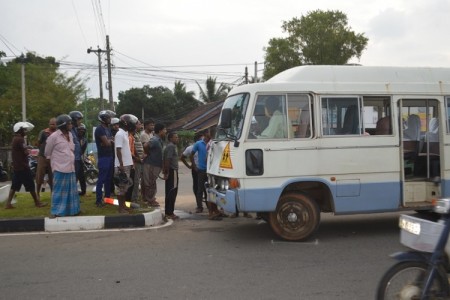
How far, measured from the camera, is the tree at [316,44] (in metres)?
35.1

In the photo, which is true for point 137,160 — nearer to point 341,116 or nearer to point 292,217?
point 292,217

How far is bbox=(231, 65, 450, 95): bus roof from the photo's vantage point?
22.4ft

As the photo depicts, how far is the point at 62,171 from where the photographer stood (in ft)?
25.7

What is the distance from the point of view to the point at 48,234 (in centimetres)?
739

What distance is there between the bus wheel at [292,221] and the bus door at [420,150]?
1551 mm

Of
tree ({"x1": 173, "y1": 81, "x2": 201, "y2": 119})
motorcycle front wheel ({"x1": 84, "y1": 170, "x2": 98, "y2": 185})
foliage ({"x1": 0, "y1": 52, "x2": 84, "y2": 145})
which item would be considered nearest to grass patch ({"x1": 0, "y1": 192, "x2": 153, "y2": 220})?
motorcycle front wheel ({"x1": 84, "y1": 170, "x2": 98, "y2": 185})

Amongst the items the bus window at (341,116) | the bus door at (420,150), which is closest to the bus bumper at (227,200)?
the bus window at (341,116)

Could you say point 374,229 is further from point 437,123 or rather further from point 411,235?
point 411,235

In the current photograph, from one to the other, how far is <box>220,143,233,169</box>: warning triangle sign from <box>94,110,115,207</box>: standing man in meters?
2.79

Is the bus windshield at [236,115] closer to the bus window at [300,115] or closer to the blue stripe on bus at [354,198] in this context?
the bus window at [300,115]

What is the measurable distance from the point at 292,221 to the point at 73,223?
3.58 meters

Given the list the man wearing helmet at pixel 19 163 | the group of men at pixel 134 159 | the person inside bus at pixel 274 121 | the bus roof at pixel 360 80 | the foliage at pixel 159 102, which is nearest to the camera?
the person inside bus at pixel 274 121

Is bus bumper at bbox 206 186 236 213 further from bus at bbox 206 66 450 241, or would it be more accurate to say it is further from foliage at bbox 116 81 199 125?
foliage at bbox 116 81 199 125

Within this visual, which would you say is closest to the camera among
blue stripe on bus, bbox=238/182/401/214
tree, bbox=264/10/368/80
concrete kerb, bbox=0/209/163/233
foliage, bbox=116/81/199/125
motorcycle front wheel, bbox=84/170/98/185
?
blue stripe on bus, bbox=238/182/401/214
